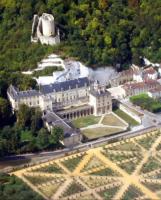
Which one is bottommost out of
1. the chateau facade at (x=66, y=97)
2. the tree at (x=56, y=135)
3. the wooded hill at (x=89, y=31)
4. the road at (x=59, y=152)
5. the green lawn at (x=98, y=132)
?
the road at (x=59, y=152)

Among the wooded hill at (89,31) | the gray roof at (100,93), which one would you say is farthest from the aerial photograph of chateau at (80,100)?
the wooded hill at (89,31)

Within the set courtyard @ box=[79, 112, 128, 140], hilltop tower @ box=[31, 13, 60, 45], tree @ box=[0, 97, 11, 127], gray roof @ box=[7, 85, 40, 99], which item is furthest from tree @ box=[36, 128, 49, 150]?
hilltop tower @ box=[31, 13, 60, 45]

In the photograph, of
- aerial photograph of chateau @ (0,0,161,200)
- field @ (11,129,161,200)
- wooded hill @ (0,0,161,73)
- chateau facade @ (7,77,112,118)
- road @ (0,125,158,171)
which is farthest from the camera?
wooded hill @ (0,0,161,73)

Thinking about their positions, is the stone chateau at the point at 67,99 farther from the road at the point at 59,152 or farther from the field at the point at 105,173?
the field at the point at 105,173

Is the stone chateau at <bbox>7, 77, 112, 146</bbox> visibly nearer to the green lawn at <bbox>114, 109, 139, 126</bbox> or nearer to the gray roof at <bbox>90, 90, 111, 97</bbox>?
the gray roof at <bbox>90, 90, 111, 97</bbox>

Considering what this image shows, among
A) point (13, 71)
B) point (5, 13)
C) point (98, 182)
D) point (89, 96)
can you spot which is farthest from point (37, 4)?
point (98, 182)

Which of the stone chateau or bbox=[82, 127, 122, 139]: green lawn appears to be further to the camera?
the stone chateau
